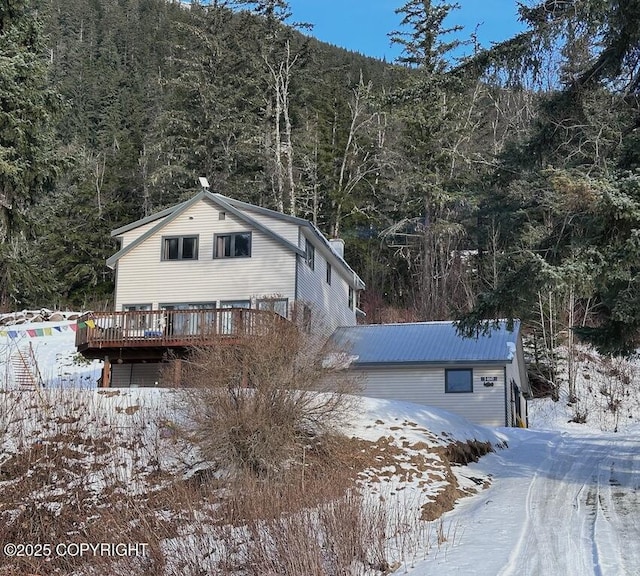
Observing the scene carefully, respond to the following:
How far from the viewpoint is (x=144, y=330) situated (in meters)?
21.1

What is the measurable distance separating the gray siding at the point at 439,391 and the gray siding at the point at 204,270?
13.2 ft

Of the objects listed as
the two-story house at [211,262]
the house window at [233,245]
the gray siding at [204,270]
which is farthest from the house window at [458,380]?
the house window at [233,245]

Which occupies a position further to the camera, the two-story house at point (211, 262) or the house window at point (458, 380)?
the two-story house at point (211, 262)

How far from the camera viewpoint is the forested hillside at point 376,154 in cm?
1070

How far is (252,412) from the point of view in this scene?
11789 mm

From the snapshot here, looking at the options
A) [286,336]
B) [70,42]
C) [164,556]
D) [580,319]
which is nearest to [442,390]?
[286,336]

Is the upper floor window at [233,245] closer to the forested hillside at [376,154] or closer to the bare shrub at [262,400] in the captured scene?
the forested hillside at [376,154]

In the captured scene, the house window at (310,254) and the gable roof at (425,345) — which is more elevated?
the house window at (310,254)

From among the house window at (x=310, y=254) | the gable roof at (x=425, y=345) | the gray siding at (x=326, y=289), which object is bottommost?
the gable roof at (x=425, y=345)

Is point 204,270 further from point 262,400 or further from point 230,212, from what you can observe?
point 262,400

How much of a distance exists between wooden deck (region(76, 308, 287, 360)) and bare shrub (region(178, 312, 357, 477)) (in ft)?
21.9

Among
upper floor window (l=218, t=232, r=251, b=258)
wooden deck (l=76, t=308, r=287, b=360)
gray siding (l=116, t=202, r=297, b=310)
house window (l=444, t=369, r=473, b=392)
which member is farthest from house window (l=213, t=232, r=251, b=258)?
house window (l=444, t=369, r=473, b=392)

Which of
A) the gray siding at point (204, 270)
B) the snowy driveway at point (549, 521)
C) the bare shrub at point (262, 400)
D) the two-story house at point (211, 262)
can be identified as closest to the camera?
the snowy driveway at point (549, 521)

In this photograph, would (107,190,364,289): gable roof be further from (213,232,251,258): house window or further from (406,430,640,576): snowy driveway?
(406,430,640,576): snowy driveway
